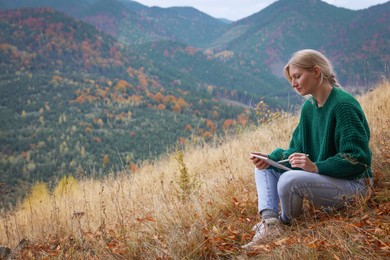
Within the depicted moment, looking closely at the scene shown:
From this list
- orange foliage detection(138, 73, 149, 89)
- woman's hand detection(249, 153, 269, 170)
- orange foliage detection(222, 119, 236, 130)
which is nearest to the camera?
woman's hand detection(249, 153, 269, 170)

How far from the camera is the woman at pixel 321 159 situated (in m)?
2.08

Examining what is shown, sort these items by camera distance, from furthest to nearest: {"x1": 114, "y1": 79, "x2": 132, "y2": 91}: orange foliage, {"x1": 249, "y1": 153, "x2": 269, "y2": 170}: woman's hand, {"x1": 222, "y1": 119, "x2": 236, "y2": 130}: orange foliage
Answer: {"x1": 114, "y1": 79, "x2": 132, "y2": 91}: orange foliage, {"x1": 222, "y1": 119, "x2": 236, "y2": 130}: orange foliage, {"x1": 249, "y1": 153, "x2": 269, "y2": 170}: woman's hand

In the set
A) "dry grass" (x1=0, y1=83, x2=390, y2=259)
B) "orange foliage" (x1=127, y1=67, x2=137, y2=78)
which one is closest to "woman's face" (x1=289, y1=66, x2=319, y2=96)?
"dry grass" (x1=0, y1=83, x2=390, y2=259)

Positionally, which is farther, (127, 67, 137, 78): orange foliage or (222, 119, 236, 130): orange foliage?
(127, 67, 137, 78): orange foliage

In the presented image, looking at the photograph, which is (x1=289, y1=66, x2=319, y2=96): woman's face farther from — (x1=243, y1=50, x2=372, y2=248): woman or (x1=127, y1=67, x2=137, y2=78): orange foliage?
(x1=127, y1=67, x2=137, y2=78): orange foliage

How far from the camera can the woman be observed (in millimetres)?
2076

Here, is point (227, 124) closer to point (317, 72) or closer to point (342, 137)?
point (317, 72)

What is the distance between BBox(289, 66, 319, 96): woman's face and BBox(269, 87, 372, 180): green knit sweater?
0.12 meters

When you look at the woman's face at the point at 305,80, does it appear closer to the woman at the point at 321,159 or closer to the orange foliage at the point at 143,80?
the woman at the point at 321,159

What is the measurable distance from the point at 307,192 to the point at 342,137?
0.39 metres

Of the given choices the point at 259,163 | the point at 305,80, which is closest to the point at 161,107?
the point at 259,163

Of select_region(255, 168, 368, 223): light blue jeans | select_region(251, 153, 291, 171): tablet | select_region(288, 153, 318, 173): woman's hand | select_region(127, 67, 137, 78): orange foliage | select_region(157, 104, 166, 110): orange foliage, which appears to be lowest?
select_region(157, 104, 166, 110): orange foliage

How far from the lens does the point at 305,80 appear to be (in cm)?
226

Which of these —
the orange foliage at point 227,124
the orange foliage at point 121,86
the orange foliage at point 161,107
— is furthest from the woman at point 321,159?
the orange foliage at point 121,86
